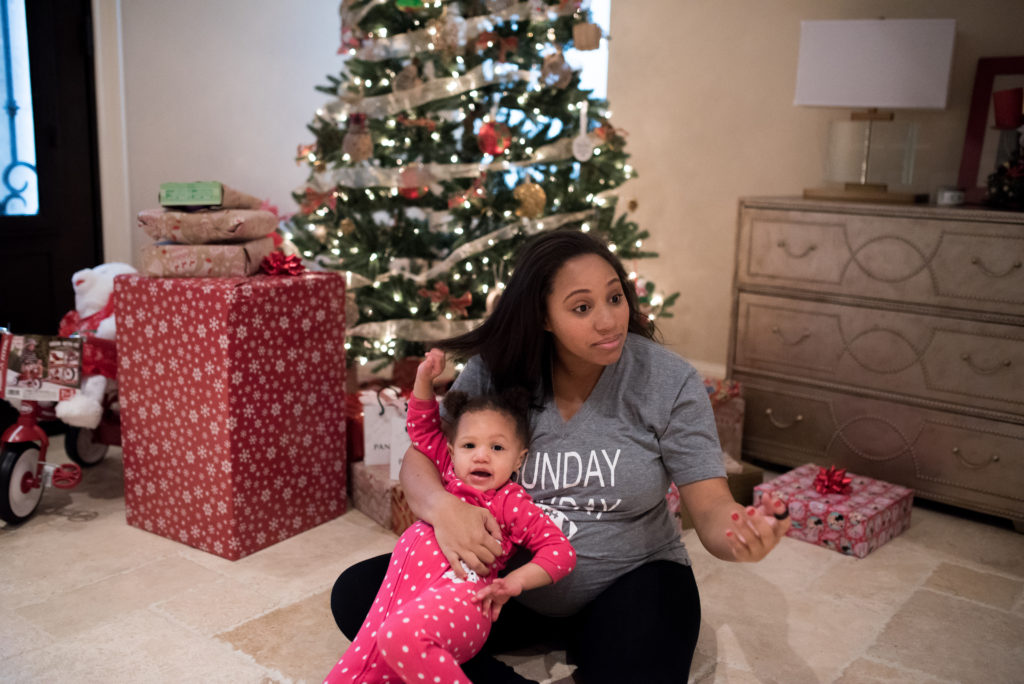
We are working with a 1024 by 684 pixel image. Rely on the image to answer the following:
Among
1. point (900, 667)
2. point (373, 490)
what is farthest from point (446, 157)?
point (900, 667)

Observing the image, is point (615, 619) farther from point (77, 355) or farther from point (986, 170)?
point (986, 170)

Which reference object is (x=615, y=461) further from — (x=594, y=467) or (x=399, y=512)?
(x=399, y=512)

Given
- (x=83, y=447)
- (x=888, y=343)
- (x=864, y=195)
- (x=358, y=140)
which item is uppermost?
(x=358, y=140)

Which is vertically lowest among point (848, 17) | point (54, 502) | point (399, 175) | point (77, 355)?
point (54, 502)

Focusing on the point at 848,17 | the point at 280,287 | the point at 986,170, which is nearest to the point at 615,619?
the point at 280,287

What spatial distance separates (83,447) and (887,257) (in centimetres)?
279

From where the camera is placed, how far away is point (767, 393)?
3.26m

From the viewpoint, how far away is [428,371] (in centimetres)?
172

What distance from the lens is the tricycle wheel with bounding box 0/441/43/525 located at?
2.52m

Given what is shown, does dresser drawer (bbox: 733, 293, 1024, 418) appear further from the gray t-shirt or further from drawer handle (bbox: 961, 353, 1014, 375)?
the gray t-shirt

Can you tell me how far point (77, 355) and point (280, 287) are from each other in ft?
2.22

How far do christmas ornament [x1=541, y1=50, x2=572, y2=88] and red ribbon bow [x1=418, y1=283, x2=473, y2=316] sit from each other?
2.59ft

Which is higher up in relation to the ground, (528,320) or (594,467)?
(528,320)

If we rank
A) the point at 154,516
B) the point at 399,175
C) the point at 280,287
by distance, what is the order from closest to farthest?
the point at 280,287 → the point at 154,516 → the point at 399,175
